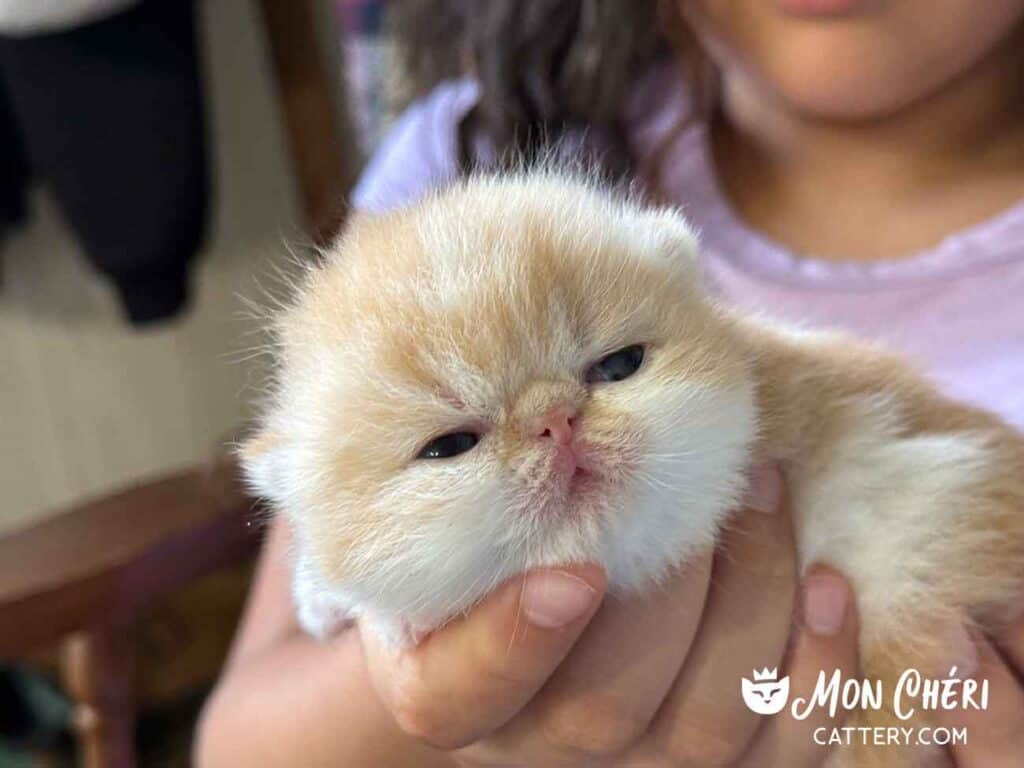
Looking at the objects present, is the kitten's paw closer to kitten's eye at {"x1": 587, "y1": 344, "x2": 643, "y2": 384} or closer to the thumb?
the thumb

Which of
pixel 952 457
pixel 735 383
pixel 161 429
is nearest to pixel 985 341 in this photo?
pixel 952 457

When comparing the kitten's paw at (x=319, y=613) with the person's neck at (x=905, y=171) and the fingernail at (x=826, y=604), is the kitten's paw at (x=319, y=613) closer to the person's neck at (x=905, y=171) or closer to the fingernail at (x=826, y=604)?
the fingernail at (x=826, y=604)

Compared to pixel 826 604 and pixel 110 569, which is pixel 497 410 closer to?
pixel 826 604

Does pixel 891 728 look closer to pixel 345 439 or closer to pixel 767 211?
pixel 345 439

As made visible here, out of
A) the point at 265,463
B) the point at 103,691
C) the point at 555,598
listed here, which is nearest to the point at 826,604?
the point at 555,598

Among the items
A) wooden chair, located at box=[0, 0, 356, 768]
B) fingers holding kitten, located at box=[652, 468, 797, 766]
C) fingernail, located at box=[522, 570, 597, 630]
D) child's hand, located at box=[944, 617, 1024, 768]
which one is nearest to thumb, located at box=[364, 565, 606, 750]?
fingernail, located at box=[522, 570, 597, 630]

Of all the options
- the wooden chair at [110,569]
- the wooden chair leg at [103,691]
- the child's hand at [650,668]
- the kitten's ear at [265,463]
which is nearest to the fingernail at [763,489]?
→ the child's hand at [650,668]
